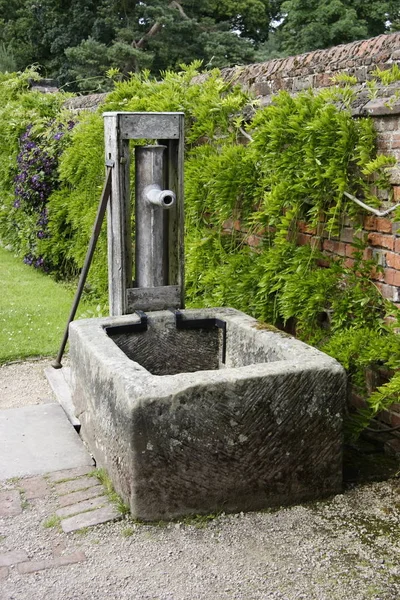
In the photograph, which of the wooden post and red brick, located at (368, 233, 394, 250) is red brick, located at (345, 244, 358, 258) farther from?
the wooden post

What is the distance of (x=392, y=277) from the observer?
3945 millimetres

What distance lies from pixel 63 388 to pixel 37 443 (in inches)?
36.5

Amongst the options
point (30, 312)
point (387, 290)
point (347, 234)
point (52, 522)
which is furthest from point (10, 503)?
point (30, 312)

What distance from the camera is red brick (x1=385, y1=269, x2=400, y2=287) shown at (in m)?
3.91

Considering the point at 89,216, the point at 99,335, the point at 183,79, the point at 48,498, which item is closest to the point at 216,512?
the point at 48,498

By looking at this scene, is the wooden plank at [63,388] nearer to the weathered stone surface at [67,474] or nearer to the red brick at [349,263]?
the weathered stone surface at [67,474]

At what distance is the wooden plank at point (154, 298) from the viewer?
4629 mm

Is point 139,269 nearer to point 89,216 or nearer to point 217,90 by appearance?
point 217,90

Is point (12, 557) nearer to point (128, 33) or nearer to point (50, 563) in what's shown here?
point (50, 563)

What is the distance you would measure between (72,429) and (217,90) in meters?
2.67

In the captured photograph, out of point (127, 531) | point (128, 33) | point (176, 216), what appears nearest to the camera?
point (127, 531)

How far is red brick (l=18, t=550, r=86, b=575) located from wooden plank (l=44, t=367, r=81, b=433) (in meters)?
1.34

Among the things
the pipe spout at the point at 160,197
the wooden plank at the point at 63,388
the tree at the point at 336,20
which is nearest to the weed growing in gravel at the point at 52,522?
the wooden plank at the point at 63,388

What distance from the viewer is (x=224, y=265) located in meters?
5.23
